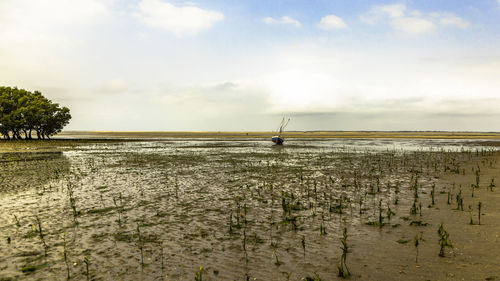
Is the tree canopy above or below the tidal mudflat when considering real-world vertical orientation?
above

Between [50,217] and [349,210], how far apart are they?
14.0 meters

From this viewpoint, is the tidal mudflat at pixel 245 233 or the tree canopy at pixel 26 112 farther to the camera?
the tree canopy at pixel 26 112

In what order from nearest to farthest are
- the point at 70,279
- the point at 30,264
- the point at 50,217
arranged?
the point at 70,279
the point at 30,264
the point at 50,217

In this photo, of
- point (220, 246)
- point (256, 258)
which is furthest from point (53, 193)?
point (256, 258)

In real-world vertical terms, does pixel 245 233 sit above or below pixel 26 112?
below

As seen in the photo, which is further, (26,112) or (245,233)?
(26,112)

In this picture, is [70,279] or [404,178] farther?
[404,178]

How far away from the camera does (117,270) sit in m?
7.65

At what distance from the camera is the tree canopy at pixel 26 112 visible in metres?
71.8

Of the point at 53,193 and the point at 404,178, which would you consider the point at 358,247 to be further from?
the point at 53,193

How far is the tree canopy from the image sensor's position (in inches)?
2827

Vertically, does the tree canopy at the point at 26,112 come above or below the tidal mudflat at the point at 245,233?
above

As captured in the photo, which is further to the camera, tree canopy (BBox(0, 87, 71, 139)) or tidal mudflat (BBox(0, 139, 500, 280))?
tree canopy (BBox(0, 87, 71, 139))

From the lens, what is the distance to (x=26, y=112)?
237ft
